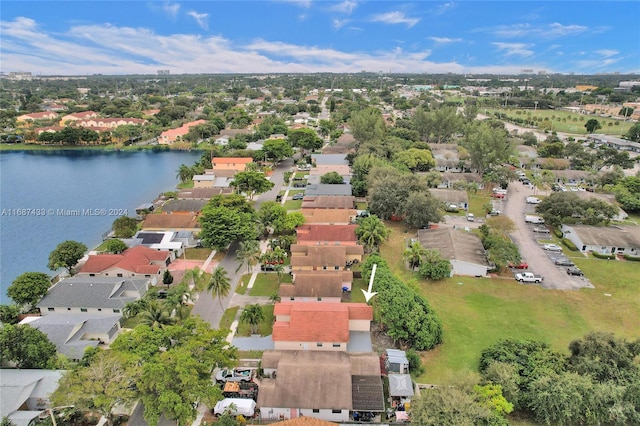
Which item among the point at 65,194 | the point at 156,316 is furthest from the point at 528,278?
the point at 65,194

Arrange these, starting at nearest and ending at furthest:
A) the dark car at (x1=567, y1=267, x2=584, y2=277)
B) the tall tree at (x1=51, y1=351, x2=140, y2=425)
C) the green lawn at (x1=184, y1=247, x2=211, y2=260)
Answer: the tall tree at (x1=51, y1=351, x2=140, y2=425) < the dark car at (x1=567, y1=267, x2=584, y2=277) < the green lawn at (x1=184, y1=247, x2=211, y2=260)

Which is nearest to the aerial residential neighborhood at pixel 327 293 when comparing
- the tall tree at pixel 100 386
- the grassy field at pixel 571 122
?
the tall tree at pixel 100 386

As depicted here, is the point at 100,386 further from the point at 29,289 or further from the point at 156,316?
the point at 29,289

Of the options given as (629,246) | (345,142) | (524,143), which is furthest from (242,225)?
(524,143)

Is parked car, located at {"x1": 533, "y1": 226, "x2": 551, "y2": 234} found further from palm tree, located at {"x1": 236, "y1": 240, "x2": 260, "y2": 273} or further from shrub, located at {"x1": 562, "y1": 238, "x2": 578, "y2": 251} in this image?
palm tree, located at {"x1": 236, "y1": 240, "x2": 260, "y2": 273}

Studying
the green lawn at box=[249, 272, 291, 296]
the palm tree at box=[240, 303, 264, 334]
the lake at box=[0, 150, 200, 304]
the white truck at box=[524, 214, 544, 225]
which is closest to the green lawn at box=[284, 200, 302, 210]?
the green lawn at box=[249, 272, 291, 296]

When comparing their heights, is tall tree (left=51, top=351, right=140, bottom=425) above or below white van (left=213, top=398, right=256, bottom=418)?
above
